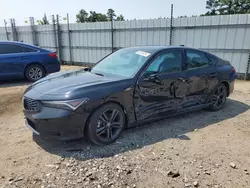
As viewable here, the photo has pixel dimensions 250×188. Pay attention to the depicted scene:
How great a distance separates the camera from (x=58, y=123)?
2.99 meters

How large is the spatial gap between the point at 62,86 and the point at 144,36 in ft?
25.2

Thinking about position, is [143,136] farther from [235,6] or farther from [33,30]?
[235,6]

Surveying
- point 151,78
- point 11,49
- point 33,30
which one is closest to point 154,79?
point 151,78

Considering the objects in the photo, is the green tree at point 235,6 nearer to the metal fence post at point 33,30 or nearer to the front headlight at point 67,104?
the metal fence post at point 33,30

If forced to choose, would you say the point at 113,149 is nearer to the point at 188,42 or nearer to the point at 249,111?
the point at 249,111

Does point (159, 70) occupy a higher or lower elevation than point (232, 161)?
higher

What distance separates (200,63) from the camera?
4.68 meters

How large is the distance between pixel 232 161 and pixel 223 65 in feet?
9.01

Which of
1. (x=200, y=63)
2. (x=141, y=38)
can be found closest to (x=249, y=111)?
(x=200, y=63)

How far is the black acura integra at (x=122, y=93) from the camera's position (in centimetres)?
306

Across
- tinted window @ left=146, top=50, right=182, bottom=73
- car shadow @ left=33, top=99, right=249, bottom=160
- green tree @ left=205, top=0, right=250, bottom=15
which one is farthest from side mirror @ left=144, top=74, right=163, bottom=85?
green tree @ left=205, top=0, right=250, bottom=15

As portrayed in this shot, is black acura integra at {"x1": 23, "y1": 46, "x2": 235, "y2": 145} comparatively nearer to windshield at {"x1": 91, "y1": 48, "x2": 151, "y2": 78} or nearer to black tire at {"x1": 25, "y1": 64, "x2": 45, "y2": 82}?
windshield at {"x1": 91, "y1": 48, "x2": 151, "y2": 78}

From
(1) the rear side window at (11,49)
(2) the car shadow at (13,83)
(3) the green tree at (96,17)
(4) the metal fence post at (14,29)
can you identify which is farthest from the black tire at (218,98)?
(3) the green tree at (96,17)

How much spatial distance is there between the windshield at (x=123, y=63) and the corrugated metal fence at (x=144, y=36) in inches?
226
